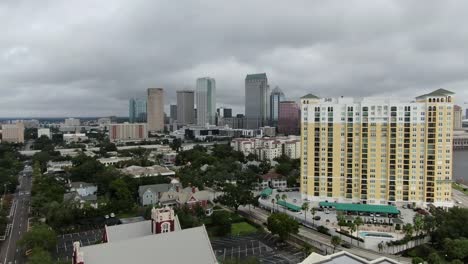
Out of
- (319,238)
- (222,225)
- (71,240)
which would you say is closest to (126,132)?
(71,240)

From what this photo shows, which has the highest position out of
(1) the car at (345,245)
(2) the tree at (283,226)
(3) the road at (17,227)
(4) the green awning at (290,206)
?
(2) the tree at (283,226)

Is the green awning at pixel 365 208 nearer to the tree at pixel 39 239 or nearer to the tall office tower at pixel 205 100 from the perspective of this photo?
the tree at pixel 39 239

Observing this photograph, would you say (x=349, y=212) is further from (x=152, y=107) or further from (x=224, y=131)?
(x=152, y=107)

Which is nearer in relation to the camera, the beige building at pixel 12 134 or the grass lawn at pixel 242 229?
the grass lawn at pixel 242 229

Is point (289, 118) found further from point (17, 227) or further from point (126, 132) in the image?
point (17, 227)

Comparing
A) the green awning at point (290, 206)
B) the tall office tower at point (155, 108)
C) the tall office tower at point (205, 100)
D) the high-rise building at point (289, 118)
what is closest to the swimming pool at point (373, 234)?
the green awning at point (290, 206)

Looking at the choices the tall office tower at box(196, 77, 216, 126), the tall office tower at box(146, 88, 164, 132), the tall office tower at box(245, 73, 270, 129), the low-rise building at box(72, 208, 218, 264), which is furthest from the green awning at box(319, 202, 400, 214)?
the tall office tower at box(146, 88, 164, 132)
